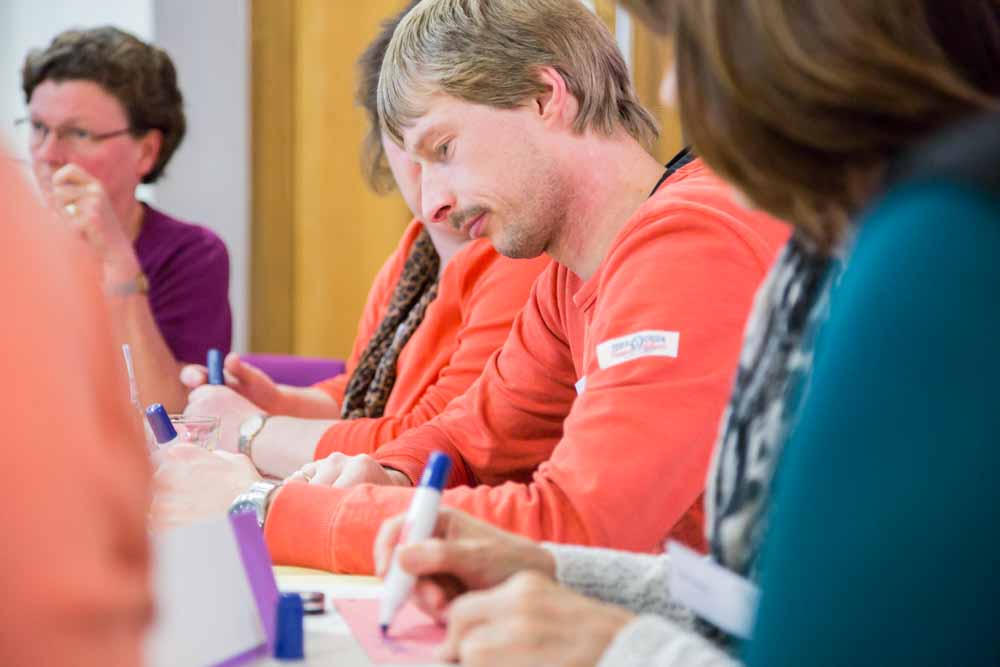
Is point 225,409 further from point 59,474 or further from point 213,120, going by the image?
point 213,120

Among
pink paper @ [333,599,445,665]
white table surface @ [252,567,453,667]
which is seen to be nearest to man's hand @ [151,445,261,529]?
white table surface @ [252,567,453,667]

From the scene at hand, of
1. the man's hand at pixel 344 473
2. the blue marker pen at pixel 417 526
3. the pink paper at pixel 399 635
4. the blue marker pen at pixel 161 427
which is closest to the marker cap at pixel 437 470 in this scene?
the blue marker pen at pixel 417 526

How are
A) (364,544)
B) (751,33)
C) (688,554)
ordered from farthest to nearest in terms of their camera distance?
(364,544), (688,554), (751,33)

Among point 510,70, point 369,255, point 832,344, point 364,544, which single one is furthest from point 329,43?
point 832,344

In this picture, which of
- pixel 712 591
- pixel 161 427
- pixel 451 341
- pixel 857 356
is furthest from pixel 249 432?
pixel 857 356

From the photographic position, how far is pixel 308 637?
3.22 ft

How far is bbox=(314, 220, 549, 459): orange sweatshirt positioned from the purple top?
0.73 metres

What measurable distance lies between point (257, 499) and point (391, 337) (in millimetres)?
1133

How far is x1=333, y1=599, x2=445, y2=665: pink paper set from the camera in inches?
36.7

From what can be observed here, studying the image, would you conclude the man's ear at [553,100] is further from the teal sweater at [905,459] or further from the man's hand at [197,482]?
the teal sweater at [905,459]

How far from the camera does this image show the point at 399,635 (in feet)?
3.24

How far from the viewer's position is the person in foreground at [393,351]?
208 cm

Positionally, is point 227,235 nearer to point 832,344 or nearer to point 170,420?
point 170,420

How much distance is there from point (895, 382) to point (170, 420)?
1.17 m
